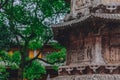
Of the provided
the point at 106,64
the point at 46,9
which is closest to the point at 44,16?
the point at 46,9

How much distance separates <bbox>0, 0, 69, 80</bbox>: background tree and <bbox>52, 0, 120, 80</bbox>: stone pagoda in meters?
8.35

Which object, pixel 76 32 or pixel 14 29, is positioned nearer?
pixel 76 32

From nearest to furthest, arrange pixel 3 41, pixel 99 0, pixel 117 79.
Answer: pixel 117 79 < pixel 99 0 < pixel 3 41

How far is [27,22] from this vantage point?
2469 centimetres

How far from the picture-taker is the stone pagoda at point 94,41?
1448cm

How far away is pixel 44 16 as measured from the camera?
24.8 metres

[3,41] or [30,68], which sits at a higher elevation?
[3,41]

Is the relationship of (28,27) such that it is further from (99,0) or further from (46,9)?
(99,0)

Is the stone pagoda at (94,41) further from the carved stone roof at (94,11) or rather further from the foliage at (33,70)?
the foliage at (33,70)

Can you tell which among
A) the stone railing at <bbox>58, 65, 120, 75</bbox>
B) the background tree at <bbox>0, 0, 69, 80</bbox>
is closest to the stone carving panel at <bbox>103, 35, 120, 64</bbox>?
the stone railing at <bbox>58, 65, 120, 75</bbox>

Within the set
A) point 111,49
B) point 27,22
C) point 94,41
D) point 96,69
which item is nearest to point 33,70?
point 27,22

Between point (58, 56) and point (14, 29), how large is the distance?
10.7ft

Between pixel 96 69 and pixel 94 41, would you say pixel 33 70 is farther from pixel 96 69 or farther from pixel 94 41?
pixel 96 69

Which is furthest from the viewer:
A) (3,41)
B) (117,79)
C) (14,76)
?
(14,76)
